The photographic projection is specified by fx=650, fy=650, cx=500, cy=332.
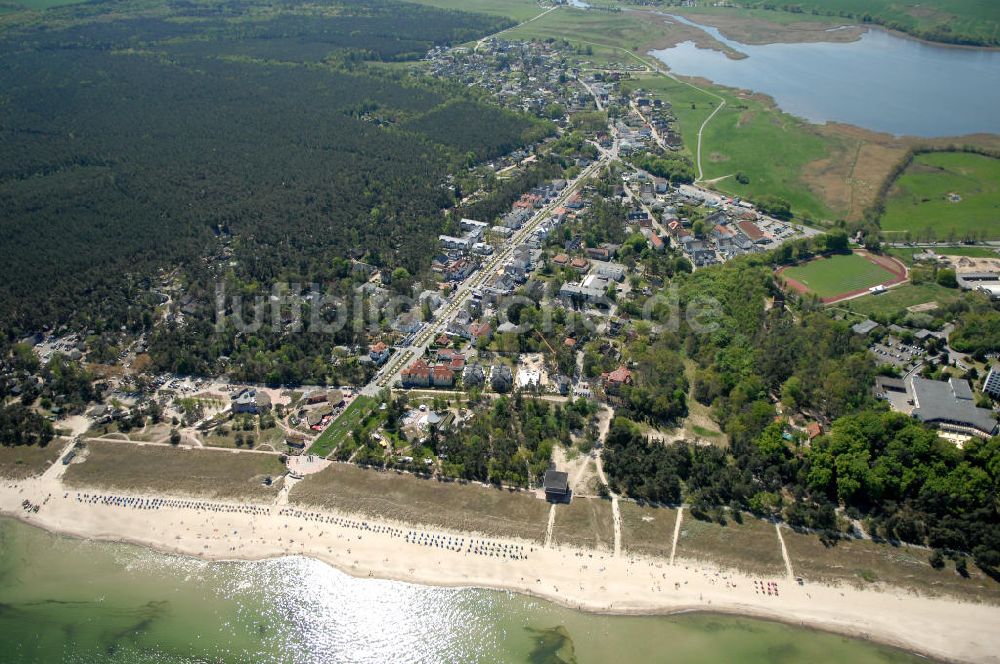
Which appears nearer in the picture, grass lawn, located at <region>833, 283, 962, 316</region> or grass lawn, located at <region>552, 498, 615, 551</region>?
grass lawn, located at <region>552, 498, 615, 551</region>

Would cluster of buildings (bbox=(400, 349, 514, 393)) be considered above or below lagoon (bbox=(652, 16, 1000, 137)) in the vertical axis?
below

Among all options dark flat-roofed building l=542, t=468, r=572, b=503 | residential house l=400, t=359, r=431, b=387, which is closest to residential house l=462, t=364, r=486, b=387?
residential house l=400, t=359, r=431, b=387

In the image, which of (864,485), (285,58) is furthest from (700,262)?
(285,58)

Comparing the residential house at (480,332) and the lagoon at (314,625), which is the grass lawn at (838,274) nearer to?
the residential house at (480,332)

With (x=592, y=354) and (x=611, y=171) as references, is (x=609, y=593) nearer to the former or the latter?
(x=592, y=354)

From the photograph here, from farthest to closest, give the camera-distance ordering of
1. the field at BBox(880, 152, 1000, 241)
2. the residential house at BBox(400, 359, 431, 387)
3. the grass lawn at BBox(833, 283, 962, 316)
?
the field at BBox(880, 152, 1000, 241)
the grass lawn at BBox(833, 283, 962, 316)
the residential house at BBox(400, 359, 431, 387)

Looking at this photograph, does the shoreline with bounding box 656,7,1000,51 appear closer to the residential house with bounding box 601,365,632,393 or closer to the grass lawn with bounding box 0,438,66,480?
the residential house with bounding box 601,365,632,393

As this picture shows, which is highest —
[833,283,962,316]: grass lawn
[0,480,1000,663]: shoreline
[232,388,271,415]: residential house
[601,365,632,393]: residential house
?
[833,283,962,316]: grass lawn

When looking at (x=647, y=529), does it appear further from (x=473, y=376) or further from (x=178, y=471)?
(x=178, y=471)
